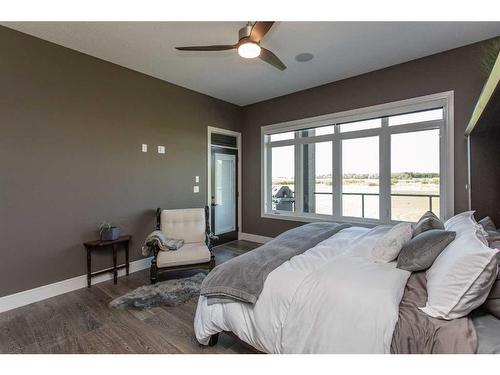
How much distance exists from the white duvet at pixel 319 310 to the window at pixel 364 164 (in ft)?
7.48

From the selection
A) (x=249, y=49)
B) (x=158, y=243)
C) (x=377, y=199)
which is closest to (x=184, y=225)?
(x=158, y=243)

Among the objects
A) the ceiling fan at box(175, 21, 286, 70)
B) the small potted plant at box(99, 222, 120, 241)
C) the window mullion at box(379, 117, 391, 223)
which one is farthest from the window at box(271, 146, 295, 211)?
the small potted plant at box(99, 222, 120, 241)

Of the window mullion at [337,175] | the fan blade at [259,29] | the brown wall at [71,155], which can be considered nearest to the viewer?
the fan blade at [259,29]

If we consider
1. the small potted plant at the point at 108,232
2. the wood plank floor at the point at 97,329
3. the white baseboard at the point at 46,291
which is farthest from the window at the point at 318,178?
the white baseboard at the point at 46,291

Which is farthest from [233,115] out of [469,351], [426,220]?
[469,351]

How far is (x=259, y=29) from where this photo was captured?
2.07 m

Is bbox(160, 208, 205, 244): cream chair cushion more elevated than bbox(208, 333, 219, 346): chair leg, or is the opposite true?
bbox(160, 208, 205, 244): cream chair cushion

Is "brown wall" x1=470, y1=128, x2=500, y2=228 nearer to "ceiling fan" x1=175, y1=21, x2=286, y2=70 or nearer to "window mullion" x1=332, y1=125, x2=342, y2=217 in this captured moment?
"window mullion" x1=332, y1=125, x2=342, y2=217

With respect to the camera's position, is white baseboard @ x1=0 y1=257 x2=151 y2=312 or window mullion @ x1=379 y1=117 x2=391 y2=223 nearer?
white baseboard @ x1=0 y1=257 x2=151 y2=312

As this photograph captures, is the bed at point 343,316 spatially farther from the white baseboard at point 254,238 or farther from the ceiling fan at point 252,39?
the white baseboard at point 254,238

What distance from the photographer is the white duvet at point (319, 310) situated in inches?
48.5

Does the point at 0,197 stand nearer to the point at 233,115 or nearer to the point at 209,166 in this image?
the point at 209,166

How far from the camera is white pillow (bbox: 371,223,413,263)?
1779 mm

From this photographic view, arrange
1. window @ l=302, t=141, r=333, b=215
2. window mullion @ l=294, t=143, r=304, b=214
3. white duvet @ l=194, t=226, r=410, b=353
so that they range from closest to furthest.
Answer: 1. white duvet @ l=194, t=226, r=410, b=353
2. window @ l=302, t=141, r=333, b=215
3. window mullion @ l=294, t=143, r=304, b=214
